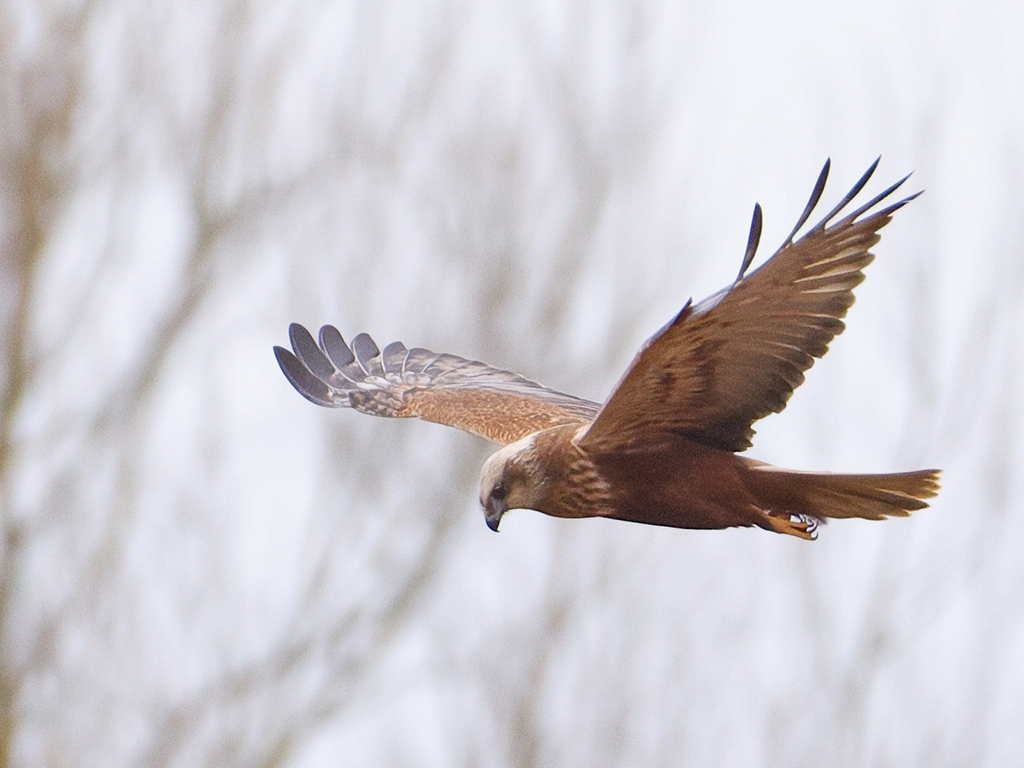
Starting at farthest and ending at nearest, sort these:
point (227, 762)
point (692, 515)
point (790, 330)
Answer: point (227, 762) < point (692, 515) < point (790, 330)

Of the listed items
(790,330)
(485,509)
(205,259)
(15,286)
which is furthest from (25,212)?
(790,330)

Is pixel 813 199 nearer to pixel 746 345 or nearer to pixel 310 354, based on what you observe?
pixel 746 345

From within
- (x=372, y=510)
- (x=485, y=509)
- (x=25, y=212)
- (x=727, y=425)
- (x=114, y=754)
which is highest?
(x=25, y=212)

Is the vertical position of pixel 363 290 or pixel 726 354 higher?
pixel 363 290

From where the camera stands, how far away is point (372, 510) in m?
10.0

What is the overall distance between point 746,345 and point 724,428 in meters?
0.27

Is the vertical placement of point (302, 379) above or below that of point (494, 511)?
above

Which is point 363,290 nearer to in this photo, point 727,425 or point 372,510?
point 372,510

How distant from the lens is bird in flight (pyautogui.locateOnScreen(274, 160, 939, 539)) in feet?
10.5

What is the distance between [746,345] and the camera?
11.0 ft

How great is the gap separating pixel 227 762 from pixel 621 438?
279 inches

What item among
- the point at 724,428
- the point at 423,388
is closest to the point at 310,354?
the point at 423,388

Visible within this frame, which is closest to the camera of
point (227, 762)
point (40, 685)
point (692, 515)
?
point (692, 515)

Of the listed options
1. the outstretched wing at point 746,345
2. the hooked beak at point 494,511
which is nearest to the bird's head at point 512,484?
the hooked beak at point 494,511
